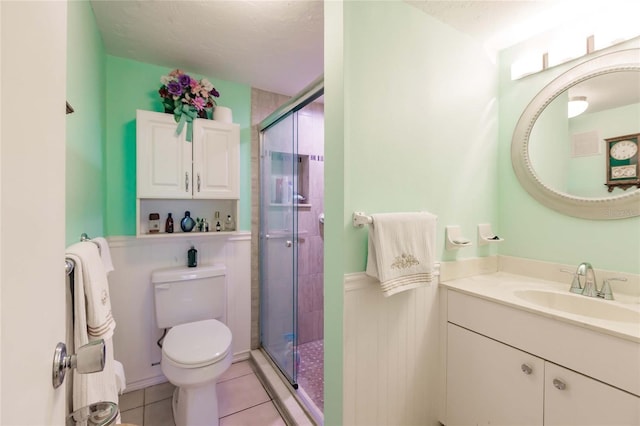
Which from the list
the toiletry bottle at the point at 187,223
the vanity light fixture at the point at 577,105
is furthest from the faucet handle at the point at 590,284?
the toiletry bottle at the point at 187,223

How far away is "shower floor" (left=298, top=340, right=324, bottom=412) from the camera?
174 centimetres

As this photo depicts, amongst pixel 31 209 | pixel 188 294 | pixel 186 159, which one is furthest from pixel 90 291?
pixel 186 159

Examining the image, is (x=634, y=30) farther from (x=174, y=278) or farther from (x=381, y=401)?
(x=174, y=278)

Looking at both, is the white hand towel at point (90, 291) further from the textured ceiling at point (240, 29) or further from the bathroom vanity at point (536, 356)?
the bathroom vanity at point (536, 356)

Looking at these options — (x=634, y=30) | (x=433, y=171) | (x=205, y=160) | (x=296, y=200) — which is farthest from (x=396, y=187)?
(x=205, y=160)

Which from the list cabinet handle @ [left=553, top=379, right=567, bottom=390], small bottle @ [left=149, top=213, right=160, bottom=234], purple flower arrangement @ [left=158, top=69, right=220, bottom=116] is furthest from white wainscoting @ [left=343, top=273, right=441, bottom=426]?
purple flower arrangement @ [left=158, top=69, right=220, bottom=116]

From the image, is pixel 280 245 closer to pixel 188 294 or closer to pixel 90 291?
pixel 188 294

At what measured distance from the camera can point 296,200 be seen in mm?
1989

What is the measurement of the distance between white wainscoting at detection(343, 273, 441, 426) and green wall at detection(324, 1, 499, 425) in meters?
0.06

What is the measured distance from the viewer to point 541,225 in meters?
1.50

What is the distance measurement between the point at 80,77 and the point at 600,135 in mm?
2408

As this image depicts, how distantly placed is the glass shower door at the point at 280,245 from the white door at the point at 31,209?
1480 millimetres

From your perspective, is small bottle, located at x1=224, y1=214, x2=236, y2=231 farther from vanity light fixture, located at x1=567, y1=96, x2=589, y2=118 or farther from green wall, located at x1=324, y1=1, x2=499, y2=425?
vanity light fixture, located at x1=567, y1=96, x2=589, y2=118

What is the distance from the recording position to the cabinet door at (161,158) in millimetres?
1721
